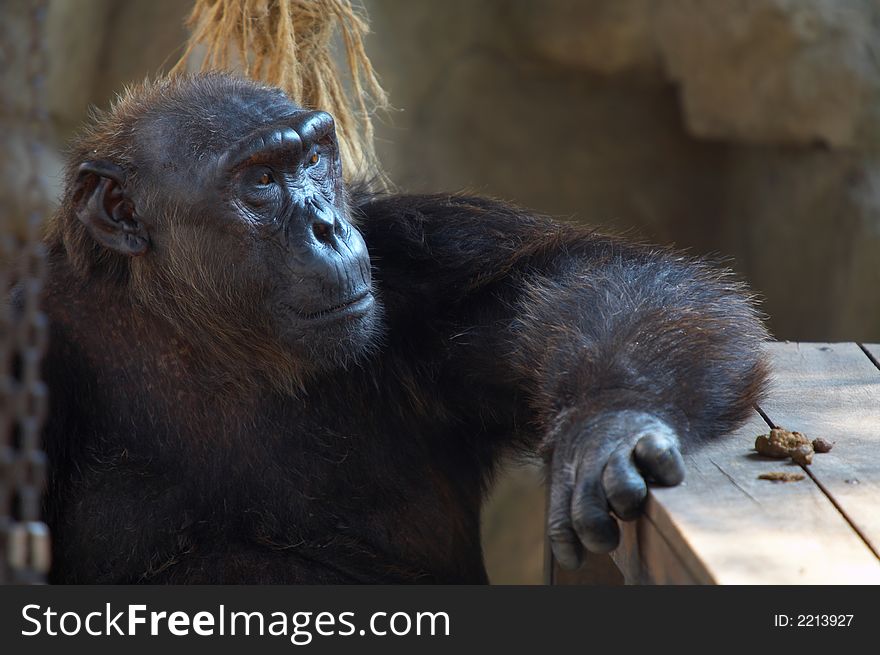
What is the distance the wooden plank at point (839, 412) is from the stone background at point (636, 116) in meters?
3.44

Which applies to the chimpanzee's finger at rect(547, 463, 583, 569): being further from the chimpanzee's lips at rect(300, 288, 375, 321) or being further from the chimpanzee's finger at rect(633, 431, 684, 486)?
the chimpanzee's lips at rect(300, 288, 375, 321)

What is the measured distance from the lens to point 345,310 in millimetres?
2801

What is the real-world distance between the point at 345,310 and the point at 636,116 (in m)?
6.08

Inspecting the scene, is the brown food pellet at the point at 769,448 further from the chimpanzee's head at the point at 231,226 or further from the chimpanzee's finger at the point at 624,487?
the chimpanzee's head at the point at 231,226

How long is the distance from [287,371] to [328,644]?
1.09 m

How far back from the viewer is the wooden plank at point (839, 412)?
2.13 m

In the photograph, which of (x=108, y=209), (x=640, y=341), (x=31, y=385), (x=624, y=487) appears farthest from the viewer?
(x=108, y=209)

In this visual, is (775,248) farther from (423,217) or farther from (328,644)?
(328,644)

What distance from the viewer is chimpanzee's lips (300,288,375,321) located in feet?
9.18

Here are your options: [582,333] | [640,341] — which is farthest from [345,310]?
[640,341]

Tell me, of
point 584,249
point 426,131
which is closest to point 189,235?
point 584,249

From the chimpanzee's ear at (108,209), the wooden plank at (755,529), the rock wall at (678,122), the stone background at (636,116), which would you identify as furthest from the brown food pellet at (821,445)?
the stone background at (636,116)

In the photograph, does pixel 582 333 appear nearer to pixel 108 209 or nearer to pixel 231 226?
pixel 231 226

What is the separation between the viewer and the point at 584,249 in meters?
3.12
